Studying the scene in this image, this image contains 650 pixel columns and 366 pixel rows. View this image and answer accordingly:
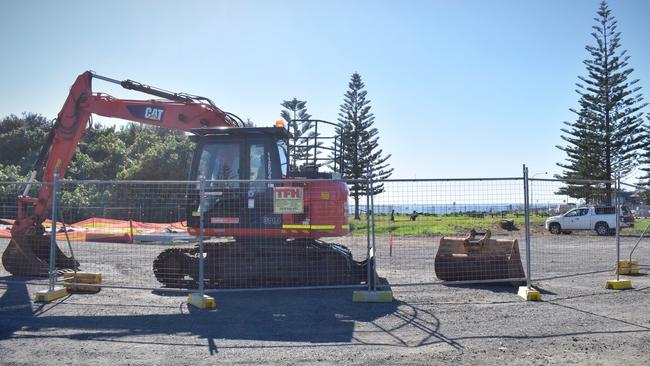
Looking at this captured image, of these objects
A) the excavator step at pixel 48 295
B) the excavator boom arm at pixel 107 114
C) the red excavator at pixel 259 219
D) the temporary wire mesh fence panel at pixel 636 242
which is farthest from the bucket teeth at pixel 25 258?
the temporary wire mesh fence panel at pixel 636 242

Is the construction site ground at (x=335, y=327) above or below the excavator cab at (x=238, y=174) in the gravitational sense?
below

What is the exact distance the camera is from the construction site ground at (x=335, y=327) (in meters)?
5.62

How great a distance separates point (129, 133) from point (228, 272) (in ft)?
176

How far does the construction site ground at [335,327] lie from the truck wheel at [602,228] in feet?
53.0

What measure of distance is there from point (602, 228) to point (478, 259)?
18.7 m

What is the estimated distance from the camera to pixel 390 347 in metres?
5.93

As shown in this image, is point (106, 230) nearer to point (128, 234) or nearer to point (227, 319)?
point (128, 234)

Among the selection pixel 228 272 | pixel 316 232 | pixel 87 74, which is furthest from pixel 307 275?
pixel 87 74

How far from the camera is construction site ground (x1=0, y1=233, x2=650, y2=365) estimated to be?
221 inches

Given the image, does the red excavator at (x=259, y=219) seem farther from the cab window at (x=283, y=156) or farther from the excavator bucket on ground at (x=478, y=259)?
the excavator bucket on ground at (x=478, y=259)

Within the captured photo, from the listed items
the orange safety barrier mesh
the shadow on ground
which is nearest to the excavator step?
the shadow on ground

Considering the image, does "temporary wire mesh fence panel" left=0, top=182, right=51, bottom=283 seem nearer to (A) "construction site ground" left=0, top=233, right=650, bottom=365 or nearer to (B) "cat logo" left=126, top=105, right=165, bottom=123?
(A) "construction site ground" left=0, top=233, right=650, bottom=365

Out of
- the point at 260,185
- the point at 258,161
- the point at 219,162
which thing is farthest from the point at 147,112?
the point at 260,185

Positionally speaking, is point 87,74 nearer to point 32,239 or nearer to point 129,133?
point 32,239
